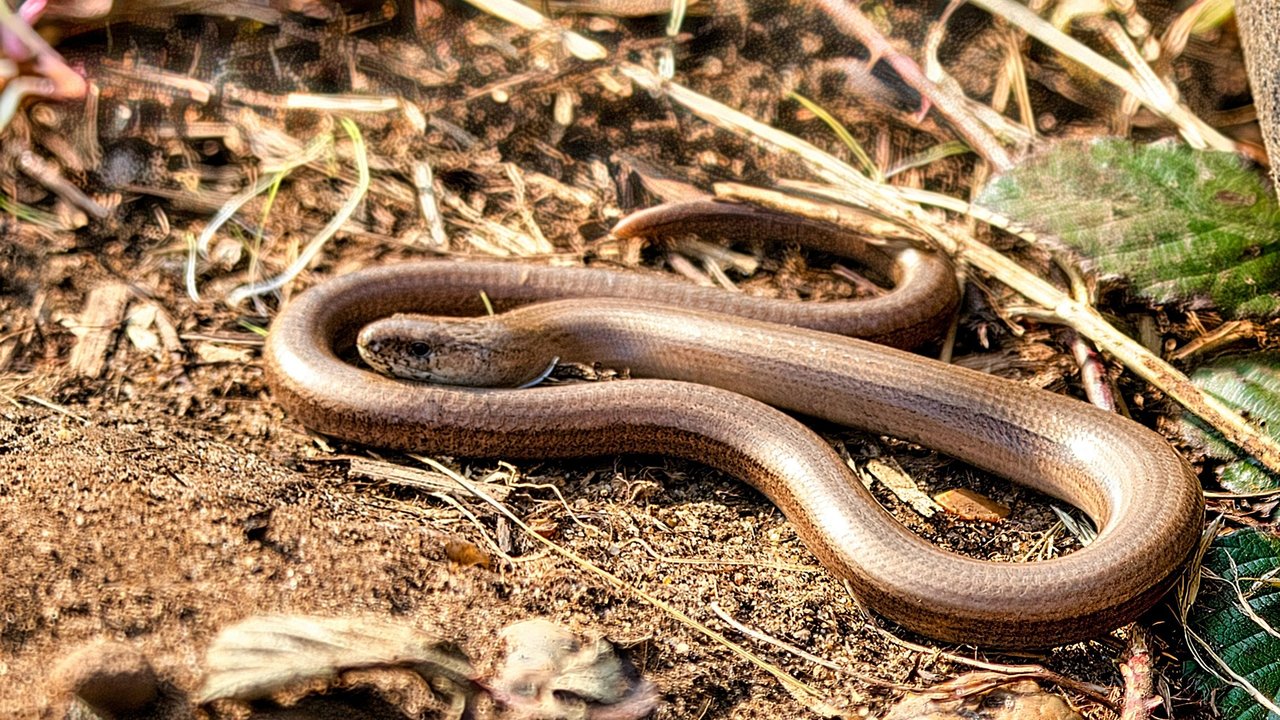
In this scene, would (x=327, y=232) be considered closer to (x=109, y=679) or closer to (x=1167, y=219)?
(x=109, y=679)

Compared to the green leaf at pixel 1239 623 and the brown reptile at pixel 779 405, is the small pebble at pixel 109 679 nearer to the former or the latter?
the brown reptile at pixel 779 405

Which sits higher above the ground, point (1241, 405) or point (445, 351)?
point (1241, 405)

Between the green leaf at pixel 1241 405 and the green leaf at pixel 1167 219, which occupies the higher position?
the green leaf at pixel 1167 219

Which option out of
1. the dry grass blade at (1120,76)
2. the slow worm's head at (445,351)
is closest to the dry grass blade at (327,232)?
the slow worm's head at (445,351)

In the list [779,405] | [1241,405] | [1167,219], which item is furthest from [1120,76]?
[779,405]

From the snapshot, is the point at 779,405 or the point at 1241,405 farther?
the point at 779,405

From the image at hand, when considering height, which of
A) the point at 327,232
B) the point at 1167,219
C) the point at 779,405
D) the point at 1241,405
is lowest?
the point at 779,405

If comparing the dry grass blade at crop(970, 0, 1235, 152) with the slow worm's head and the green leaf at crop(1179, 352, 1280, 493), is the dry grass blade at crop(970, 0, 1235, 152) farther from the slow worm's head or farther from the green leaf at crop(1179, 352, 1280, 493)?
the slow worm's head

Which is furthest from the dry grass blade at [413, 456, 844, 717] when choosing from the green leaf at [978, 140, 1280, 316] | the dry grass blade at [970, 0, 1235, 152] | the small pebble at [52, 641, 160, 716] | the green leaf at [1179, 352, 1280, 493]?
the dry grass blade at [970, 0, 1235, 152]
